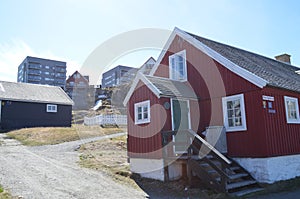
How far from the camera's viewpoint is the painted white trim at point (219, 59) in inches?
373

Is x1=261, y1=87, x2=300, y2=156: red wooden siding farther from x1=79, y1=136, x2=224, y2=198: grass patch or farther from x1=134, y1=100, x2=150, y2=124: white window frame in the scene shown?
x1=134, y1=100, x2=150, y2=124: white window frame

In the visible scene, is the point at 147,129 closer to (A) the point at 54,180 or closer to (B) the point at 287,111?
(A) the point at 54,180

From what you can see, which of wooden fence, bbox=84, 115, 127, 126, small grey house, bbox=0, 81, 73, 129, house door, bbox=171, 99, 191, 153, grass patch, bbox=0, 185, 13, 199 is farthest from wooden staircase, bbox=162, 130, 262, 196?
small grey house, bbox=0, 81, 73, 129

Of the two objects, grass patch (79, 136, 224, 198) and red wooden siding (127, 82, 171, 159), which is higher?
red wooden siding (127, 82, 171, 159)

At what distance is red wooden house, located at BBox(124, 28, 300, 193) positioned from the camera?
9.53m

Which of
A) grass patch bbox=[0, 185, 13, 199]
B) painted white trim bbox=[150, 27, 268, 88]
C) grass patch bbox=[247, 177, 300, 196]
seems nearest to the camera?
grass patch bbox=[0, 185, 13, 199]

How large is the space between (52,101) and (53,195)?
72.7ft

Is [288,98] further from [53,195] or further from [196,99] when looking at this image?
[53,195]

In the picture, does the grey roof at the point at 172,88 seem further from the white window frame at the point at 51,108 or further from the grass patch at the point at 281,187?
the white window frame at the point at 51,108

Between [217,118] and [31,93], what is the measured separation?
75.8ft

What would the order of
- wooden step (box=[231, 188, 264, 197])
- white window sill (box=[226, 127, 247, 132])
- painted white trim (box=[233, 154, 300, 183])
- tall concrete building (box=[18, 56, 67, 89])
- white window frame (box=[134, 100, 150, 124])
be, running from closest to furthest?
wooden step (box=[231, 188, 264, 197]) < painted white trim (box=[233, 154, 300, 183]) < white window sill (box=[226, 127, 247, 132]) < white window frame (box=[134, 100, 150, 124]) < tall concrete building (box=[18, 56, 67, 89])

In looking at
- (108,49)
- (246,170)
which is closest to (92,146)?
(108,49)

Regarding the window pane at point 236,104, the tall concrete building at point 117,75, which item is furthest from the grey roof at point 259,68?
the tall concrete building at point 117,75

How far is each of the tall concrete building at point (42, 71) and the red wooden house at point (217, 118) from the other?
85.5 m
